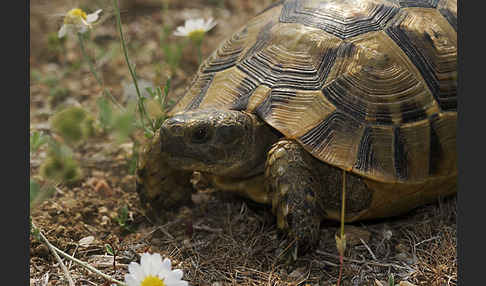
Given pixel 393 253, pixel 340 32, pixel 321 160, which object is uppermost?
pixel 340 32

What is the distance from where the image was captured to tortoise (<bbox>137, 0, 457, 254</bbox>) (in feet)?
10.0

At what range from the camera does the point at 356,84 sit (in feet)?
10.5

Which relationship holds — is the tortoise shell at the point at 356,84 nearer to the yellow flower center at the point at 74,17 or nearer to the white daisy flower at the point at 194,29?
the white daisy flower at the point at 194,29

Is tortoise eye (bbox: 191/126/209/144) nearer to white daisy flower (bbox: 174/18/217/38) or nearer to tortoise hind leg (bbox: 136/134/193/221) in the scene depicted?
tortoise hind leg (bbox: 136/134/193/221)

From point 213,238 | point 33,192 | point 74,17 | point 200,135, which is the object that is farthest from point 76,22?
point 213,238

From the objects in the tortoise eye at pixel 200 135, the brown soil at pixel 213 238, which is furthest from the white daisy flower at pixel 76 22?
the tortoise eye at pixel 200 135

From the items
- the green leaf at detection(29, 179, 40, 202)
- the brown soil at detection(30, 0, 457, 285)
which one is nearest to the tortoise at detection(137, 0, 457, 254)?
the brown soil at detection(30, 0, 457, 285)

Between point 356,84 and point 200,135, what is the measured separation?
98 centimetres

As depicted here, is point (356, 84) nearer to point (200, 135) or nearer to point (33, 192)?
point (200, 135)

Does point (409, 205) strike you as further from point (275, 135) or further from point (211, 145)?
point (211, 145)

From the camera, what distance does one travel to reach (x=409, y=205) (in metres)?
3.47

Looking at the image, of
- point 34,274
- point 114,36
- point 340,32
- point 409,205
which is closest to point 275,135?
point 340,32

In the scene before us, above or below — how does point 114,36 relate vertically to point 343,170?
below

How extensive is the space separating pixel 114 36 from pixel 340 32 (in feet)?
10.4
